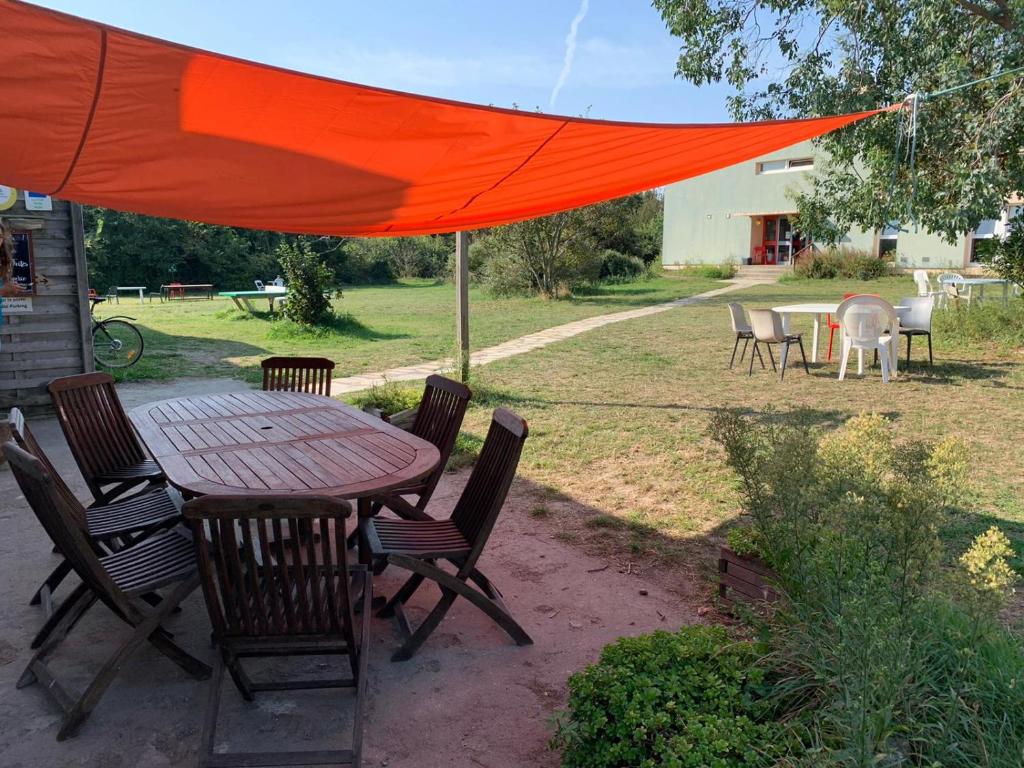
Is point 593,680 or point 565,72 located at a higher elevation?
point 565,72

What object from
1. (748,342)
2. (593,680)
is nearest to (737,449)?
(593,680)

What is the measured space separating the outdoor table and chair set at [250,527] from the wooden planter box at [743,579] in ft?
2.98

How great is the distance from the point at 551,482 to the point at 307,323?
951 cm

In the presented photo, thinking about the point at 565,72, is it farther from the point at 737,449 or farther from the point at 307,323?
the point at 737,449

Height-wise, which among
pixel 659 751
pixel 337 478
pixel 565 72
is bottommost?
pixel 659 751

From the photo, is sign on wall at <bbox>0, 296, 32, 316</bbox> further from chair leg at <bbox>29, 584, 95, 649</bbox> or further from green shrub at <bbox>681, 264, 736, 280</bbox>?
green shrub at <bbox>681, 264, 736, 280</bbox>

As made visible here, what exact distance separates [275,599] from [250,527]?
37cm

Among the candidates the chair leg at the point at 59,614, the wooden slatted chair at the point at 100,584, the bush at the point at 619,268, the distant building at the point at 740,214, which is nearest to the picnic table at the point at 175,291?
the bush at the point at 619,268

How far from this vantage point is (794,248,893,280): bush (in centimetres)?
2498

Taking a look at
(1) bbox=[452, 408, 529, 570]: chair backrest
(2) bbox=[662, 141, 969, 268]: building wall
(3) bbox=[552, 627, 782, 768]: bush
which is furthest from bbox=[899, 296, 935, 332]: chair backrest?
(2) bbox=[662, 141, 969, 268]: building wall

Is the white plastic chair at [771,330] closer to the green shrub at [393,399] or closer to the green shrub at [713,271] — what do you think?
the green shrub at [393,399]

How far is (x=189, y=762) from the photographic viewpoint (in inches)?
87.2

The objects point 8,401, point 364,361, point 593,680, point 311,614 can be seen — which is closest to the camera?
point 593,680

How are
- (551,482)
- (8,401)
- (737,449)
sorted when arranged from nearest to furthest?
1. (737,449)
2. (551,482)
3. (8,401)
